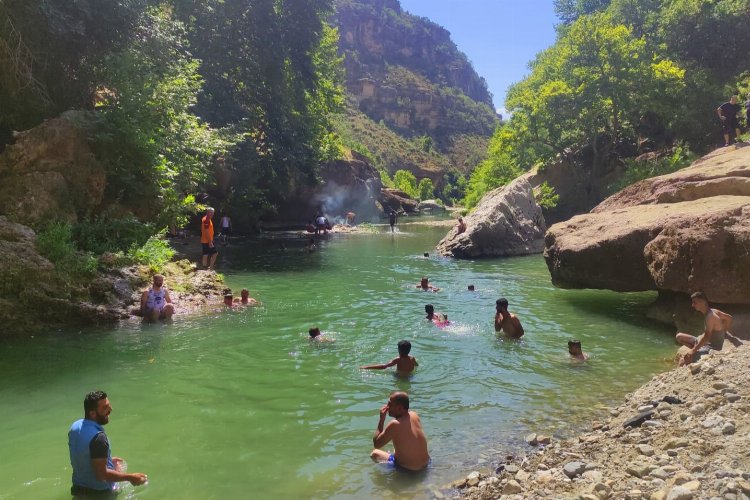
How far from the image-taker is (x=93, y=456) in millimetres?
5293

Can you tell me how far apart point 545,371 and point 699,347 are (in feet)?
8.12


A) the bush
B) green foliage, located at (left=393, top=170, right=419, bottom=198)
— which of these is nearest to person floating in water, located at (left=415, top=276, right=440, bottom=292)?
the bush

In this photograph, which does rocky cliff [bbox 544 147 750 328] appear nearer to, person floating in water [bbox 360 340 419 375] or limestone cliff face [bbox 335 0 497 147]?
person floating in water [bbox 360 340 419 375]

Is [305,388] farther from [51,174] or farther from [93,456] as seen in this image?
[51,174]

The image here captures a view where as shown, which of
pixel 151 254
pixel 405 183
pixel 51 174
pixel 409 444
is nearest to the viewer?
pixel 409 444

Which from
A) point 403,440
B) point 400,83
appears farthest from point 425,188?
point 403,440

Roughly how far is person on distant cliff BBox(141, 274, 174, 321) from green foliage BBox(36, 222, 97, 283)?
145 cm

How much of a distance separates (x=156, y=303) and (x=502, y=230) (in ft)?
59.4

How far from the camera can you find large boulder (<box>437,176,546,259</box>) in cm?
2630

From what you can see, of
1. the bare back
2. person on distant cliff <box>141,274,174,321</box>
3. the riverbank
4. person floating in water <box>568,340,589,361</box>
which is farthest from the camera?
→ person on distant cliff <box>141,274,174,321</box>

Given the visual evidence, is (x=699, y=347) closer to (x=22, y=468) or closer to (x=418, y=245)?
(x=22, y=468)

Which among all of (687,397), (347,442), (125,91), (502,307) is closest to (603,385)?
(687,397)

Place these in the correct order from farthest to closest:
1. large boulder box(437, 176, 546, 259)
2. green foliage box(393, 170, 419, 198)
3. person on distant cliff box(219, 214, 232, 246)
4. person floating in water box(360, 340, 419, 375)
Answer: green foliage box(393, 170, 419, 198)
person on distant cliff box(219, 214, 232, 246)
large boulder box(437, 176, 546, 259)
person floating in water box(360, 340, 419, 375)

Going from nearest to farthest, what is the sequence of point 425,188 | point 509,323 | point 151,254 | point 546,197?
point 509,323
point 151,254
point 546,197
point 425,188
